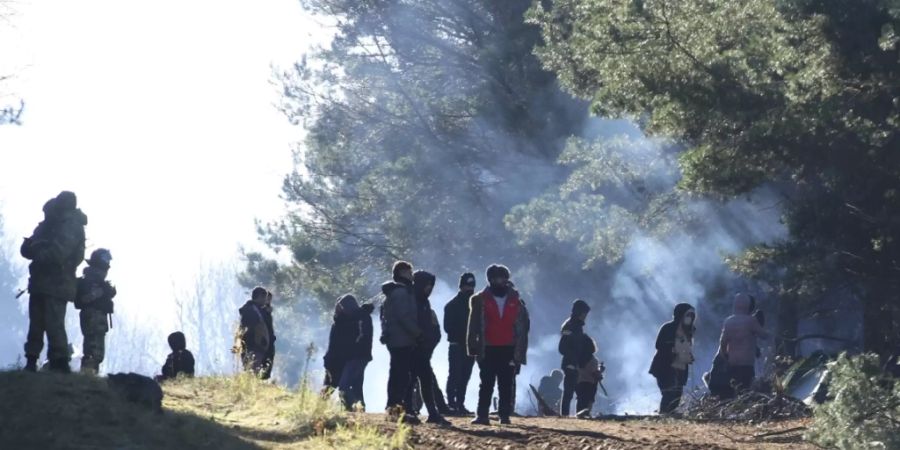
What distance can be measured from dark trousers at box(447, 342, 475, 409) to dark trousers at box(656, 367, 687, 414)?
259cm

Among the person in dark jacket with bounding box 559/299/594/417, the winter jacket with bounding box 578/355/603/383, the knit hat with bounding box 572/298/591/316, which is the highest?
the knit hat with bounding box 572/298/591/316

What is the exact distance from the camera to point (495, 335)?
14289 mm

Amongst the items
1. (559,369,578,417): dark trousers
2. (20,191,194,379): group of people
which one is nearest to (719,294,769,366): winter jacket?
(559,369,578,417): dark trousers

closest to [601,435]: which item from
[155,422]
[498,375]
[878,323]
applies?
[498,375]

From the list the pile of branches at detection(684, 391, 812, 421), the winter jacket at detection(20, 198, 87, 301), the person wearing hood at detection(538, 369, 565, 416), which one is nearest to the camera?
the winter jacket at detection(20, 198, 87, 301)

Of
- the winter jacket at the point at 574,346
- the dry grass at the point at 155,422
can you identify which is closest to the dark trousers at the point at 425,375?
the dry grass at the point at 155,422

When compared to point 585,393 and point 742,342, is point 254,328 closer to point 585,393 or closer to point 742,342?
point 585,393

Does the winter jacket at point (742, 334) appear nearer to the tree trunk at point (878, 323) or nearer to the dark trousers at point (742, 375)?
the dark trousers at point (742, 375)

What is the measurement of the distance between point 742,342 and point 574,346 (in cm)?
217

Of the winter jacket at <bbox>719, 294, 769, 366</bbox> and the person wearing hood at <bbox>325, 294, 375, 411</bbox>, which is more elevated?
the winter jacket at <bbox>719, 294, 769, 366</bbox>

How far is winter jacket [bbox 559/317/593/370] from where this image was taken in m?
19.3

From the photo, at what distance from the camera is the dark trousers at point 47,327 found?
12.5 metres

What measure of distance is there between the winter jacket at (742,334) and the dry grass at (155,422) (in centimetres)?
693

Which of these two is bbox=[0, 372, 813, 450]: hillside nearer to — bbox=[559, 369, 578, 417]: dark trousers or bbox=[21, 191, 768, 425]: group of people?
bbox=[21, 191, 768, 425]: group of people
